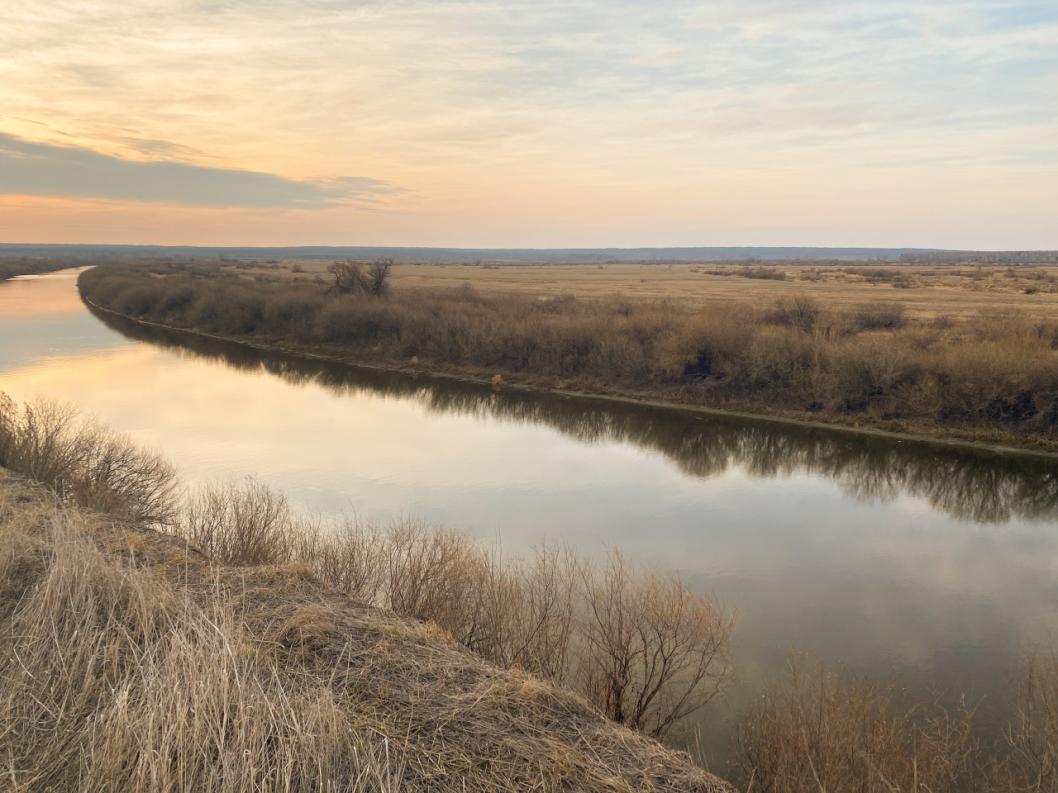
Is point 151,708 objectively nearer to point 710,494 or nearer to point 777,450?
point 710,494

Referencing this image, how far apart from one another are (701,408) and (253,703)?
75.1 feet

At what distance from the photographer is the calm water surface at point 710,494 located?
10.4 meters

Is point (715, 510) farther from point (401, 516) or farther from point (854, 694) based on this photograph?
point (854, 694)

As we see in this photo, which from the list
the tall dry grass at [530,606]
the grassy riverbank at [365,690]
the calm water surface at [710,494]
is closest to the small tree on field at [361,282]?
the calm water surface at [710,494]

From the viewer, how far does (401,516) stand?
46.9ft

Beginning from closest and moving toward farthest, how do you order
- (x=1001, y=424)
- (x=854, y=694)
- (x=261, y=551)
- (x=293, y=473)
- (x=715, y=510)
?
(x=854, y=694), (x=261, y=551), (x=715, y=510), (x=293, y=473), (x=1001, y=424)

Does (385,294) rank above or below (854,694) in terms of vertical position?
above

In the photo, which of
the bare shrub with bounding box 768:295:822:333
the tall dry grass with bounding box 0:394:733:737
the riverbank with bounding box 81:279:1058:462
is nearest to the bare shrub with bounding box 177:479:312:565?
the tall dry grass with bounding box 0:394:733:737

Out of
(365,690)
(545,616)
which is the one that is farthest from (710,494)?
(365,690)

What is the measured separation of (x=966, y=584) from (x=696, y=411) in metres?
14.1

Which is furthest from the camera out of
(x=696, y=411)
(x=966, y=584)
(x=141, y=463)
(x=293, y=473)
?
(x=696, y=411)

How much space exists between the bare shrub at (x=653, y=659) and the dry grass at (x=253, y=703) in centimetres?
138

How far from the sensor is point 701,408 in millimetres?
26172

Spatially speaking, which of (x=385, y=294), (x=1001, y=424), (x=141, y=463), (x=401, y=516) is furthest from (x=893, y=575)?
(x=385, y=294)
